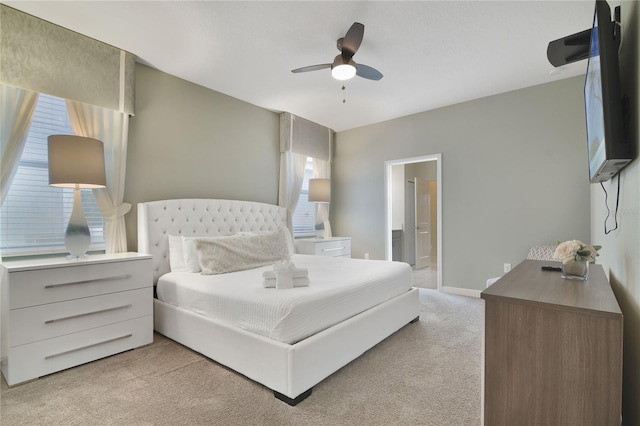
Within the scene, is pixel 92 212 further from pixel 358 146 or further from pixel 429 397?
pixel 358 146

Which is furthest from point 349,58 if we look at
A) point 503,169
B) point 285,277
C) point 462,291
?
point 462,291

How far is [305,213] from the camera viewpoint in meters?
5.24

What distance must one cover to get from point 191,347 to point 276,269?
1.00m

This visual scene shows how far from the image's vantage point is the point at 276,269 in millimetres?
2189

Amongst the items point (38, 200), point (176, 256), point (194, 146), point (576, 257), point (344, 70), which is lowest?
point (176, 256)

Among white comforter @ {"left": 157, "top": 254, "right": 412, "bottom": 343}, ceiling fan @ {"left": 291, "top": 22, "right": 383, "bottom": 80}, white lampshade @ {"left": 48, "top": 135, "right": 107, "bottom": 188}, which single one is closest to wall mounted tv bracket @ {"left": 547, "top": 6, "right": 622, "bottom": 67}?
ceiling fan @ {"left": 291, "top": 22, "right": 383, "bottom": 80}

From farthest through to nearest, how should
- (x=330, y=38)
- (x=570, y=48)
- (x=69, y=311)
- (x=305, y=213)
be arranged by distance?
(x=305, y=213) < (x=330, y=38) < (x=570, y=48) < (x=69, y=311)

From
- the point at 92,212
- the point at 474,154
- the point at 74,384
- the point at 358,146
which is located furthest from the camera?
the point at 358,146

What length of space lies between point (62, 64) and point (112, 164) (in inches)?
35.6

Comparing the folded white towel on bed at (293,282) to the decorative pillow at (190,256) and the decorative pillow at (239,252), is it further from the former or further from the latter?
the decorative pillow at (190,256)

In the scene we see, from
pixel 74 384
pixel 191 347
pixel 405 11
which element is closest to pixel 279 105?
pixel 405 11

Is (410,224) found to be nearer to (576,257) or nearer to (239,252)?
(239,252)

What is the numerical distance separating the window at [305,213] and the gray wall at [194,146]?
23.4 inches

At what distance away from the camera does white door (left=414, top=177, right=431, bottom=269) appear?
634 centimetres
